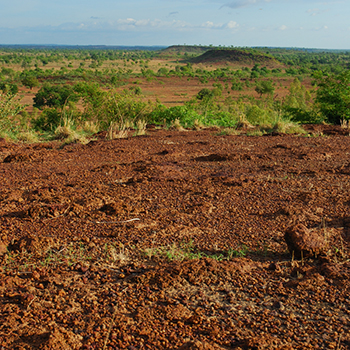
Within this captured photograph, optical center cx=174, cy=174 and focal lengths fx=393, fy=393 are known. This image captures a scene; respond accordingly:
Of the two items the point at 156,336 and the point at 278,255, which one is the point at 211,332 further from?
the point at 278,255

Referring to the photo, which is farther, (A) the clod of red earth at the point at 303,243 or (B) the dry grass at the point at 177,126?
(B) the dry grass at the point at 177,126

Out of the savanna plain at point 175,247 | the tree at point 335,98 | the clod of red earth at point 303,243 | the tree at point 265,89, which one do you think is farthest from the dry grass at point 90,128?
the tree at point 265,89

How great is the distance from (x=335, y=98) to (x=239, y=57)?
266 feet

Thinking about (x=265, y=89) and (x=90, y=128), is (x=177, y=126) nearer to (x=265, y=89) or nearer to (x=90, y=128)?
(x=90, y=128)

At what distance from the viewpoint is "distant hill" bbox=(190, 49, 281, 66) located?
8269 cm

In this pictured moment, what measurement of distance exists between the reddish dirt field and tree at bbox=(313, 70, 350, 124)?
5.81 metres

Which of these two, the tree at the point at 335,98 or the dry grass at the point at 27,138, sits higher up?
the tree at the point at 335,98

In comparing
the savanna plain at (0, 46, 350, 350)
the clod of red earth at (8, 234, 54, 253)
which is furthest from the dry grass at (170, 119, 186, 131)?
the clod of red earth at (8, 234, 54, 253)

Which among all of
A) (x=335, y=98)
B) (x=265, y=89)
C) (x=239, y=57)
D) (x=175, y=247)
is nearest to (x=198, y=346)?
(x=175, y=247)

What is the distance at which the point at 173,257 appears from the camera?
10.0 ft

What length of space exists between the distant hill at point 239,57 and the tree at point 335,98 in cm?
7185

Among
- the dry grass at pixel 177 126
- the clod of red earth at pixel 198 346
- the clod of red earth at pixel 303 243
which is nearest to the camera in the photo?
the clod of red earth at pixel 198 346

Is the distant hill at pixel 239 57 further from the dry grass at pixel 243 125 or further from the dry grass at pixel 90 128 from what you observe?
the dry grass at pixel 90 128

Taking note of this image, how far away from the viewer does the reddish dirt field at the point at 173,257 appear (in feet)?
7.13
